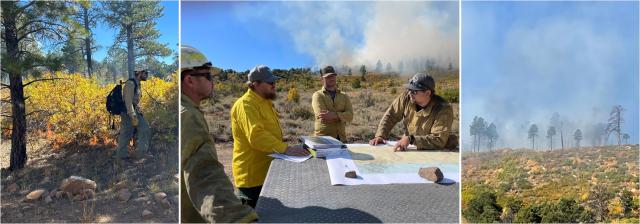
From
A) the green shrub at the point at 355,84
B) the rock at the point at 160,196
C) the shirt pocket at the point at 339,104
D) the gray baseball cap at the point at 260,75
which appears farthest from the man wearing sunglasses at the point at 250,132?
the green shrub at the point at 355,84

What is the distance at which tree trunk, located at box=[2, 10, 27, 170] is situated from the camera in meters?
3.37

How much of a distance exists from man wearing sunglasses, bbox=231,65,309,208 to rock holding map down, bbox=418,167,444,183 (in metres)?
0.71

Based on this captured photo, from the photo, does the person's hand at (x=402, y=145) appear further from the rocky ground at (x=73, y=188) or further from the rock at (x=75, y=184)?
the rock at (x=75, y=184)

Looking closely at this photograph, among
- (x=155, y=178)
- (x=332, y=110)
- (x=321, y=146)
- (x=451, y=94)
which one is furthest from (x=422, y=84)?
(x=155, y=178)

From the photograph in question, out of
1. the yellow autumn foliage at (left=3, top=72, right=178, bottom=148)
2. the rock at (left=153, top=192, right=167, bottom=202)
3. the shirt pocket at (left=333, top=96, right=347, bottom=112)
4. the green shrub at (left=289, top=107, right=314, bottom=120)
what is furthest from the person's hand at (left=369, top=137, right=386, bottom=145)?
the green shrub at (left=289, top=107, right=314, bottom=120)

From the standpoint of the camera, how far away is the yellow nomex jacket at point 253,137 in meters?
2.52

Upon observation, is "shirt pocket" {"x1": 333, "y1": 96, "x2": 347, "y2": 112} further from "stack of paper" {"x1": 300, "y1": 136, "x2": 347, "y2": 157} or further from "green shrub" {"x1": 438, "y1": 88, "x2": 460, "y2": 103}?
"stack of paper" {"x1": 300, "y1": 136, "x2": 347, "y2": 157}

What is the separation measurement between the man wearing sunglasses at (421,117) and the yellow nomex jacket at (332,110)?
796 millimetres

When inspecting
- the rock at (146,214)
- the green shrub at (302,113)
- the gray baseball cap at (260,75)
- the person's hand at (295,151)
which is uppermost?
the gray baseball cap at (260,75)

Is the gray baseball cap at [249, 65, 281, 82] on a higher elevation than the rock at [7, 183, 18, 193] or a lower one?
higher

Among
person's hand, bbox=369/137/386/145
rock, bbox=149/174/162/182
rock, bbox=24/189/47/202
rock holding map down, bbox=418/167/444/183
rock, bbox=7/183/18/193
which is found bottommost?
rock, bbox=24/189/47/202

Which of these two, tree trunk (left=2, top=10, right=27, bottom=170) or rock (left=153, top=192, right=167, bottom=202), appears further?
rock (left=153, top=192, right=167, bottom=202)

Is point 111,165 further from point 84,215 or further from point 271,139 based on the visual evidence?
point 271,139

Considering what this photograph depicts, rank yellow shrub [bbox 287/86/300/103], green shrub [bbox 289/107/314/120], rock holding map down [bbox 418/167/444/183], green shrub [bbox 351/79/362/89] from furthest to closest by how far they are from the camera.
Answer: green shrub [bbox 351/79/362/89], yellow shrub [bbox 287/86/300/103], green shrub [bbox 289/107/314/120], rock holding map down [bbox 418/167/444/183]
